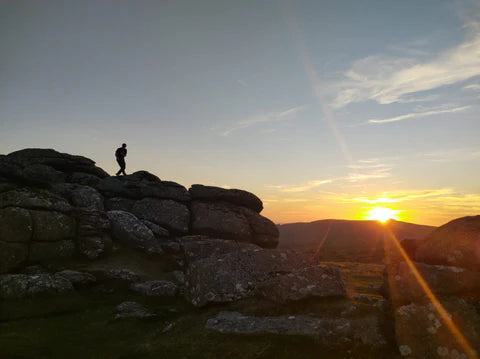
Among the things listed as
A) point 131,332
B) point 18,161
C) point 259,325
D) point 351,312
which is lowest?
point 131,332

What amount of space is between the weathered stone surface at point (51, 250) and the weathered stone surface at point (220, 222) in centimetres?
1487

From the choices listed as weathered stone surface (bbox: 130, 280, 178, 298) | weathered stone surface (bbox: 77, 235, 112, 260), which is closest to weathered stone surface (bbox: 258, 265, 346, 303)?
weathered stone surface (bbox: 130, 280, 178, 298)

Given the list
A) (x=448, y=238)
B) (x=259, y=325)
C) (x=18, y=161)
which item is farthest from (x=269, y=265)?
(x=18, y=161)

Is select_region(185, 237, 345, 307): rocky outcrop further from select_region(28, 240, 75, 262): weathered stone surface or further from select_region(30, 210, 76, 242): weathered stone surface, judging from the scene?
select_region(30, 210, 76, 242): weathered stone surface

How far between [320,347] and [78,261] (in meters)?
23.7

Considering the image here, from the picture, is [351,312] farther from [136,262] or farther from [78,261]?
[78,261]

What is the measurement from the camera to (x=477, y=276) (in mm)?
13227

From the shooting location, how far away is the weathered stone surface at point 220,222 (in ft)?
133

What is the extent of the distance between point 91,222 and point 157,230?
7.38 m

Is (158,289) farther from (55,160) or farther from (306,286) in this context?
(55,160)

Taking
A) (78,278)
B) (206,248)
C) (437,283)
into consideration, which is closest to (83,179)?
(206,248)

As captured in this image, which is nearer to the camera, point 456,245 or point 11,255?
point 456,245

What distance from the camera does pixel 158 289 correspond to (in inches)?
850

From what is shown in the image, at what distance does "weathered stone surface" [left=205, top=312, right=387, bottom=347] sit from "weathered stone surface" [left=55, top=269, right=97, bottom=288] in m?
13.5
